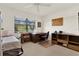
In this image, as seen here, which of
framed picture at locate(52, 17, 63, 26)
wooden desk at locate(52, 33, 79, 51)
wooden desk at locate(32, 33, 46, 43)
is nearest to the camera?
framed picture at locate(52, 17, 63, 26)

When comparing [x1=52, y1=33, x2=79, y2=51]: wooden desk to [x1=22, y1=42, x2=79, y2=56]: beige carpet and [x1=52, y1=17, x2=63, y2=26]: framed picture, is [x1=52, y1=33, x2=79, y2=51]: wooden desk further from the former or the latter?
[x1=52, y1=17, x2=63, y2=26]: framed picture

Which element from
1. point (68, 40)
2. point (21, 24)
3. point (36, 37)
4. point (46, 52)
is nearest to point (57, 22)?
point (68, 40)

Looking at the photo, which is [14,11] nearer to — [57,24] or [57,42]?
[57,24]

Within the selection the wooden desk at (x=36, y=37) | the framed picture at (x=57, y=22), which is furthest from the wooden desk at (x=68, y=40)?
the wooden desk at (x=36, y=37)

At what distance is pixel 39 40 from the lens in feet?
13.2

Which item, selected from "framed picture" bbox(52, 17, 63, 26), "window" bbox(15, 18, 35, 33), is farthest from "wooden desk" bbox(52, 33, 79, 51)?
"window" bbox(15, 18, 35, 33)

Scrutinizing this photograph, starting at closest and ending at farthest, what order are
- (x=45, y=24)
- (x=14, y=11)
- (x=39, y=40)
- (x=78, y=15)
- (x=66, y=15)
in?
(x=14, y=11)
(x=78, y=15)
(x=66, y=15)
(x=45, y=24)
(x=39, y=40)

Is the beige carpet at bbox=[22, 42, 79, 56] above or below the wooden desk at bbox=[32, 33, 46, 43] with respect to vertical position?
below

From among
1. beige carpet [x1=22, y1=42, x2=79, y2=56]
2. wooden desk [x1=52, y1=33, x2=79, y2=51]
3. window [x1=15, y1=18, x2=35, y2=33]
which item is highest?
window [x1=15, y1=18, x2=35, y2=33]

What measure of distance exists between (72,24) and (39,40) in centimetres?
200

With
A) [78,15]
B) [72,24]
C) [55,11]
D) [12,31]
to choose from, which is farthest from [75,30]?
[12,31]

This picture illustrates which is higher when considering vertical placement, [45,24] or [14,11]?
[14,11]

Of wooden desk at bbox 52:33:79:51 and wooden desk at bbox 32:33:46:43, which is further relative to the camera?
wooden desk at bbox 32:33:46:43

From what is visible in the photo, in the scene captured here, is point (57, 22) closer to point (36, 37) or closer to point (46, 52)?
point (46, 52)
